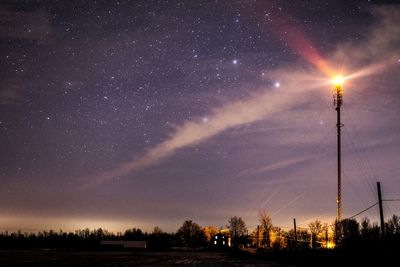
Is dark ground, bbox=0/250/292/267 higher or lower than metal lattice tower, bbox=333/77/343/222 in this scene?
lower

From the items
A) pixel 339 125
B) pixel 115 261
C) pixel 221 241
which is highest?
pixel 339 125

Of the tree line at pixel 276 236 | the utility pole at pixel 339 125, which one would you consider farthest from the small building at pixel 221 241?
the utility pole at pixel 339 125

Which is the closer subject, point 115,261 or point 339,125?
point 115,261

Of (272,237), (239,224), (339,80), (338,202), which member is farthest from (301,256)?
(239,224)

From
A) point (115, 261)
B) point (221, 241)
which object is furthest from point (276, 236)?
point (115, 261)

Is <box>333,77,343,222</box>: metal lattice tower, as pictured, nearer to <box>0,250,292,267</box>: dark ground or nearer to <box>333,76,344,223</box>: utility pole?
<box>333,76,344,223</box>: utility pole

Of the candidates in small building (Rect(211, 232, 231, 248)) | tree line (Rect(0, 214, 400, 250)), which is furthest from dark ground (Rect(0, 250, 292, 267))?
small building (Rect(211, 232, 231, 248))

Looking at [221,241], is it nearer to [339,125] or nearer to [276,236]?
[276,236]

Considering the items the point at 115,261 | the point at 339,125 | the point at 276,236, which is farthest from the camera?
the point at 276,236

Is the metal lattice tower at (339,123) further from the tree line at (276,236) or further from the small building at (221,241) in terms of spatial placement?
the small building at (221,241)

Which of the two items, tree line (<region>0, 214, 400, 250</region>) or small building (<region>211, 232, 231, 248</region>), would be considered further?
small building (<region>211, 232, 231, 248</region>)

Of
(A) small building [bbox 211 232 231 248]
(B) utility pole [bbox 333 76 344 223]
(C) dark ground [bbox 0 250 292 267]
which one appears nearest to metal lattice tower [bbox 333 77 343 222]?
(B) utility pole [bbox 333 76 344 223]

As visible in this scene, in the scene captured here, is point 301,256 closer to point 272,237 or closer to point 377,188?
point 377,188

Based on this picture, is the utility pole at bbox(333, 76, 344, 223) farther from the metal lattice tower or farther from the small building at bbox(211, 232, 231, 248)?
the small building at bbox(211, 232, 231, 248)
